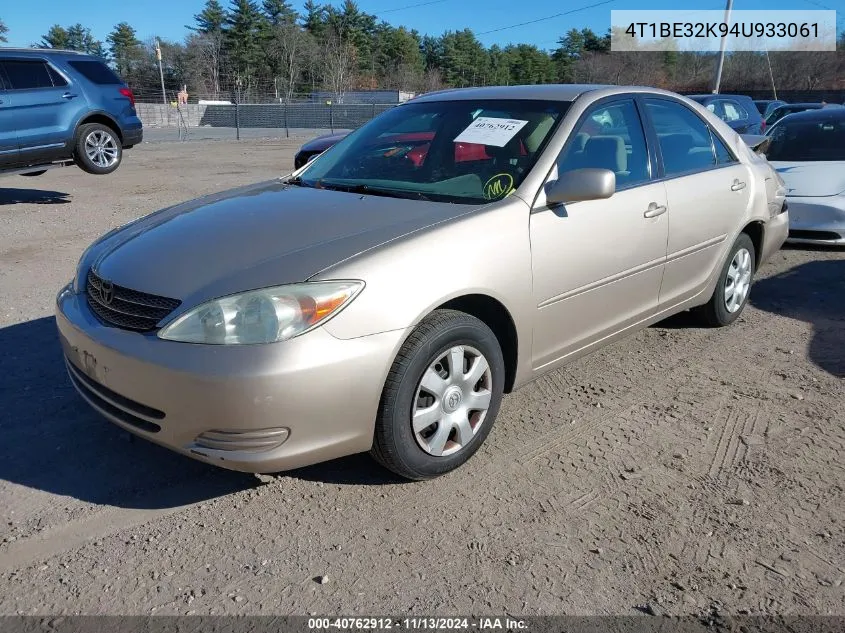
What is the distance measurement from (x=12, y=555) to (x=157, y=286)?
1091 millimetres

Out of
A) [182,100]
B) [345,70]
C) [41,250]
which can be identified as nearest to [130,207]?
[41,250]

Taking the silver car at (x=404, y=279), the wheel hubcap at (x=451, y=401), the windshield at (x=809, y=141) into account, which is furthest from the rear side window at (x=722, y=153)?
the windshield at (x=809, y=141)

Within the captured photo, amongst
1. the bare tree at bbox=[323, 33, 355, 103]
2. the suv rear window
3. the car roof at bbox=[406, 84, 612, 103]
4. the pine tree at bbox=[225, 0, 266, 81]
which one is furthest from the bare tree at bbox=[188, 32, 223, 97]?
the car roof at bbox=[406, 84, 612, 103]

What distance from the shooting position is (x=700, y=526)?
2.70 meters

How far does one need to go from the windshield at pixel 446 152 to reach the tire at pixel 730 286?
1.85 metres

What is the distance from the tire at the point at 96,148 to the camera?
10.4m

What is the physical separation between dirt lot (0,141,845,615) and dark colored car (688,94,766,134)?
990 centimetres

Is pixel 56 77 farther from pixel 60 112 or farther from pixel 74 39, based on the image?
pixel 74 39

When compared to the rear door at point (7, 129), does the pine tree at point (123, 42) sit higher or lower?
higher

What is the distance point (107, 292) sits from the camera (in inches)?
113

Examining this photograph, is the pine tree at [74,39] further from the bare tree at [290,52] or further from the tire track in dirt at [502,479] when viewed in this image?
the tire track in dirt at [502,479]

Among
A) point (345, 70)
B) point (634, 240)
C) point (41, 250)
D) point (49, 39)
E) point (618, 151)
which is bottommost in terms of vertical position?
point (41, 250)

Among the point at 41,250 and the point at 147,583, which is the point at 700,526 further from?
the point at 41,250

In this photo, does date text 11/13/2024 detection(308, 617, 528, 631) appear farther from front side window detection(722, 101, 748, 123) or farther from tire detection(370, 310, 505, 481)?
front side window detection(722, 101, 748, 123)
